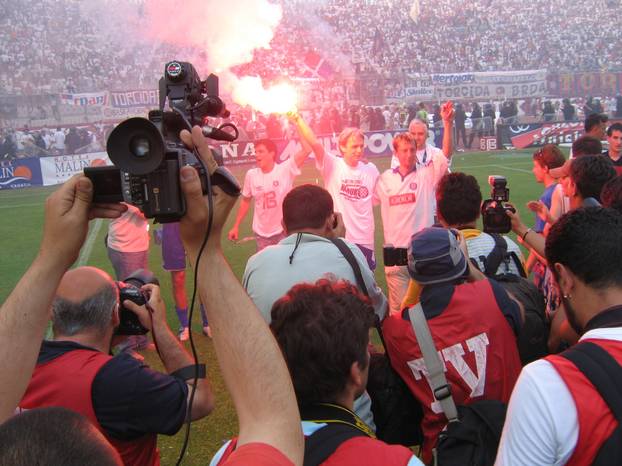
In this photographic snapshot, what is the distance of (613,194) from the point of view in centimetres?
368

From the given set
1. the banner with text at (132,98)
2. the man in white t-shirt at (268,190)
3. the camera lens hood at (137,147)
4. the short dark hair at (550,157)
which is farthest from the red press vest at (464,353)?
the banner with text at (132,98)

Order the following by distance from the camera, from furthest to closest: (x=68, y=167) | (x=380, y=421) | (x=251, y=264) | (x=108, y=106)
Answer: (x=108, y=106) → (x=68, y=167) → (x=251, y=264) → (x=380, y=421)

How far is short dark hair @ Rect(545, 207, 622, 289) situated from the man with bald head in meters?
1.47

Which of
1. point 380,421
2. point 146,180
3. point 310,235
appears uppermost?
point 146,180

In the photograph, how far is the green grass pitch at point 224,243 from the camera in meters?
4.41

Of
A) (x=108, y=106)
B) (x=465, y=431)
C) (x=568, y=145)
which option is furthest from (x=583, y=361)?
(x=108, y=106)

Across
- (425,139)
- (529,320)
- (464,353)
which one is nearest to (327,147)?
(425,139)

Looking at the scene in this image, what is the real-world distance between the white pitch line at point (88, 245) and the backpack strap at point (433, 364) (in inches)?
305

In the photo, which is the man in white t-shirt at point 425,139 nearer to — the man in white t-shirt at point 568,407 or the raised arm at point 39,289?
the man in white t-shirt at point 568,407

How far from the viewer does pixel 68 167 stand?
A: 1858cm

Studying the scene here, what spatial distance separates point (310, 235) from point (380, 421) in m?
1.15

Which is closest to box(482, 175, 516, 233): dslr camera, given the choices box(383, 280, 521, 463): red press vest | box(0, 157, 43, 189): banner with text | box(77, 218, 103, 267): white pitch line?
box(383, 280, 521, 463): red press vest

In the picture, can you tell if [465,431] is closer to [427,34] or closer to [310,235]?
[310,235]

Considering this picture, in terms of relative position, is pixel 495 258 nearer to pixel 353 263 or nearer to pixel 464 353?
pixel 353 263
